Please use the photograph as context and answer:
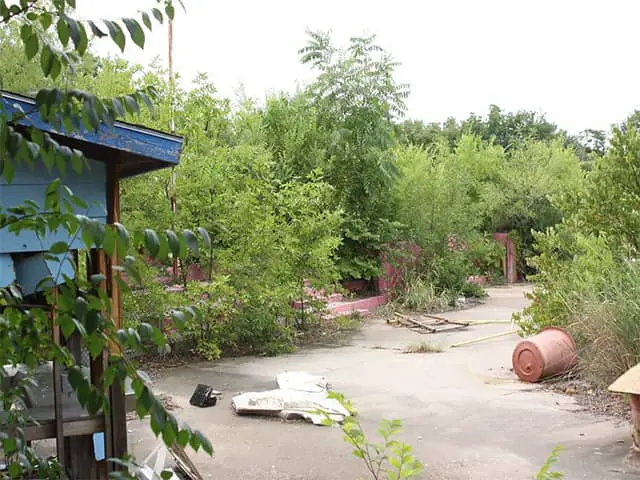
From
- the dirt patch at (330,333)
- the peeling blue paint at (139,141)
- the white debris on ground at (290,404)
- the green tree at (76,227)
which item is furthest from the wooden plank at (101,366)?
the dirt patch at (330,333)

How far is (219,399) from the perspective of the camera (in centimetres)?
826

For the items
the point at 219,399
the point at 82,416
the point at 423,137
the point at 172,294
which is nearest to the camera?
the point at 82,416

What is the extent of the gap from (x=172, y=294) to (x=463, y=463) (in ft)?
18.1

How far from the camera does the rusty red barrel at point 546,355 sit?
340 inches

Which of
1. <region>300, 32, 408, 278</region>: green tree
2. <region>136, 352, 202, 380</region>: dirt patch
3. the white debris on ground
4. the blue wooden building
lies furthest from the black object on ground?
<region>300, 32, 408, 278</region>: green tree

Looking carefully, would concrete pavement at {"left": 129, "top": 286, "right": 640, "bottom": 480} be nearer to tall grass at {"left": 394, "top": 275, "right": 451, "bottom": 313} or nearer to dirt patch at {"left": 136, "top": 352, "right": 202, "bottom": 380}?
dirt patch at {"left": 136, "top": 352, "right": 202, "bottom": 380}

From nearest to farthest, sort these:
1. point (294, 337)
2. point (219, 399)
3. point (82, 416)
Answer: point (82, 416), point (219, 399), point (294, 337)

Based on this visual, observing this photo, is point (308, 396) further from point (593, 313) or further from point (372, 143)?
point (372, 143)

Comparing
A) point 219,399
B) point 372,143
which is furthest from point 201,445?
point 372,143

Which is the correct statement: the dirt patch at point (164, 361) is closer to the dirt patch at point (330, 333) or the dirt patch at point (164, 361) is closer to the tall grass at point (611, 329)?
the dirt patch at point (330, 333)

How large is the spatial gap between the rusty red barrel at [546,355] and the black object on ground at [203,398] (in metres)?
3.86

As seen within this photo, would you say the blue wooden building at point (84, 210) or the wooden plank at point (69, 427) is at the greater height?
the blue wooden building at point (84, 210)

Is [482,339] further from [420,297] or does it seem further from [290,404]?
[290,404]

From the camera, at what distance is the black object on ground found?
7895mm
